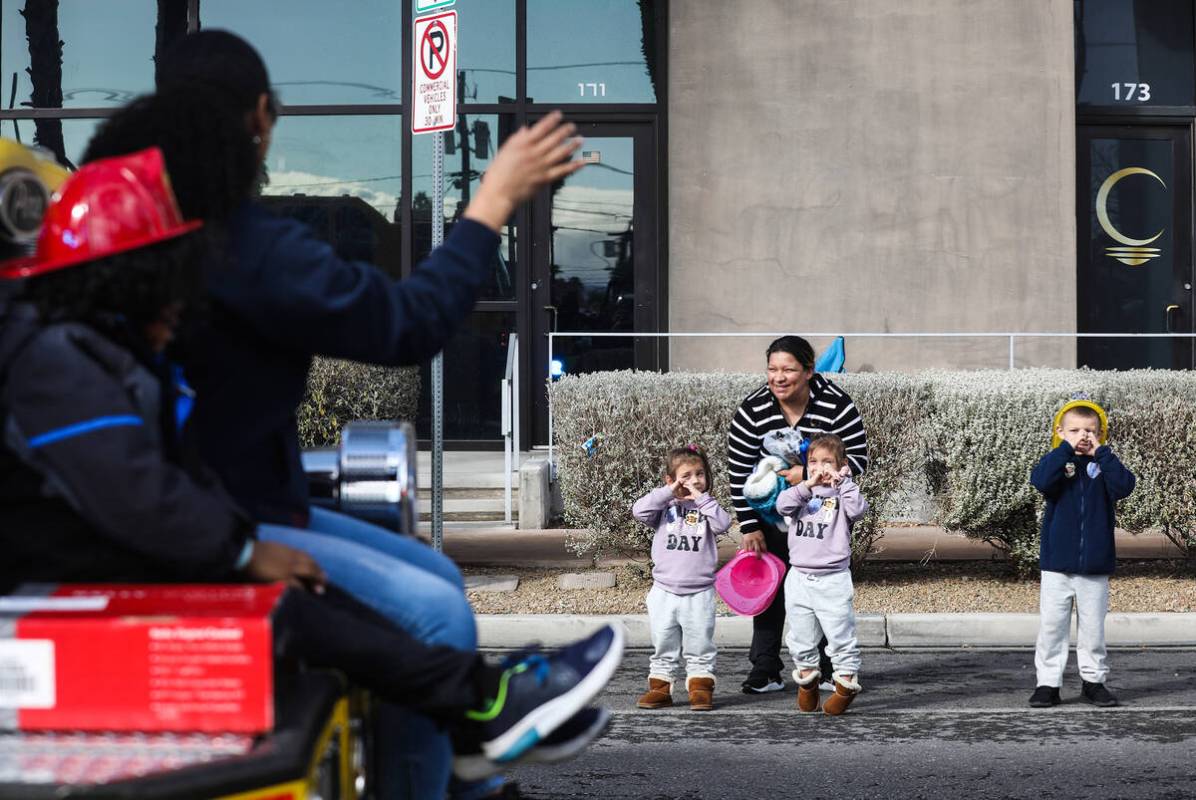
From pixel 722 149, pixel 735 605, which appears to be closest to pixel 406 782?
pixel 735 605

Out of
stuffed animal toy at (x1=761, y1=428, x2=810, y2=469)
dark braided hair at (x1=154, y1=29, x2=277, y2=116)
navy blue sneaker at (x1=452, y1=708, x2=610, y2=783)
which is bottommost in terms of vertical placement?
navy blue sneaker at (x1=452, y1=708, x2=610, y2=783)

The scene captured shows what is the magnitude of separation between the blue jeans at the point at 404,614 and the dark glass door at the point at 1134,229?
12.6m

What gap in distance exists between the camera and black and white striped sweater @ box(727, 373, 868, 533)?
7.26 meters

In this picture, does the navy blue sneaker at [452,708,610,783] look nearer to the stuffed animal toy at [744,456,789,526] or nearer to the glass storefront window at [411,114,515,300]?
the stuffed animal toy at [744,456,789,526]

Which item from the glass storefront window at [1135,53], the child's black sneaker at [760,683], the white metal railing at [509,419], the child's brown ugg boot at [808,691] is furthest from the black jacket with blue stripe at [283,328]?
the glass storefront window at [1135,53]

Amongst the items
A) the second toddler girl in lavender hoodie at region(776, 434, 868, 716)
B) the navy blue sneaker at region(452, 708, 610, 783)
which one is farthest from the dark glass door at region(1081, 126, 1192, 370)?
the navy blue sneaker at region(452, 708, 610, 783)

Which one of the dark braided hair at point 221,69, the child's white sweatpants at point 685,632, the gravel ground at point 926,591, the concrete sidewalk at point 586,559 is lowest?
the gravel ground at point 926,591

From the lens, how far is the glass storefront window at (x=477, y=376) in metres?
14.0

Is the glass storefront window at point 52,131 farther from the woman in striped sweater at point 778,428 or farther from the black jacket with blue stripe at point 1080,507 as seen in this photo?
the black jacket with blue stripe at point 1080,507

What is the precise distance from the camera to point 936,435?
31.4ft

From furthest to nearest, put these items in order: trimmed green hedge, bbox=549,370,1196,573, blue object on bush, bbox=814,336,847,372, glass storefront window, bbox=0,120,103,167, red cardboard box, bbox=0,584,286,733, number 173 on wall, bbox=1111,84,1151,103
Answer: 1. number 173 on wall, bbox=1111,84,1151,103
2. glass storefront window, bbox=0,120,103,167
3. blue object on bush, bbox=814,336,847,372
4. trimmed green hedge, bbox=549,370,1196,573
5. red cardboard box, bbox=0,584,286,733

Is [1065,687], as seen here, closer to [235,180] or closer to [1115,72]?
[235,180]

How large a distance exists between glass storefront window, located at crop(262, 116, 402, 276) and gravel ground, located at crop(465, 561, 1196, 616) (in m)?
5.02

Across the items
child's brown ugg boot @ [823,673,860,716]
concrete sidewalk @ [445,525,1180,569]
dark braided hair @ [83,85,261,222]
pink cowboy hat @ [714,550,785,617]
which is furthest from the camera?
concrete sidewalk @ [445,525,1180,569]
